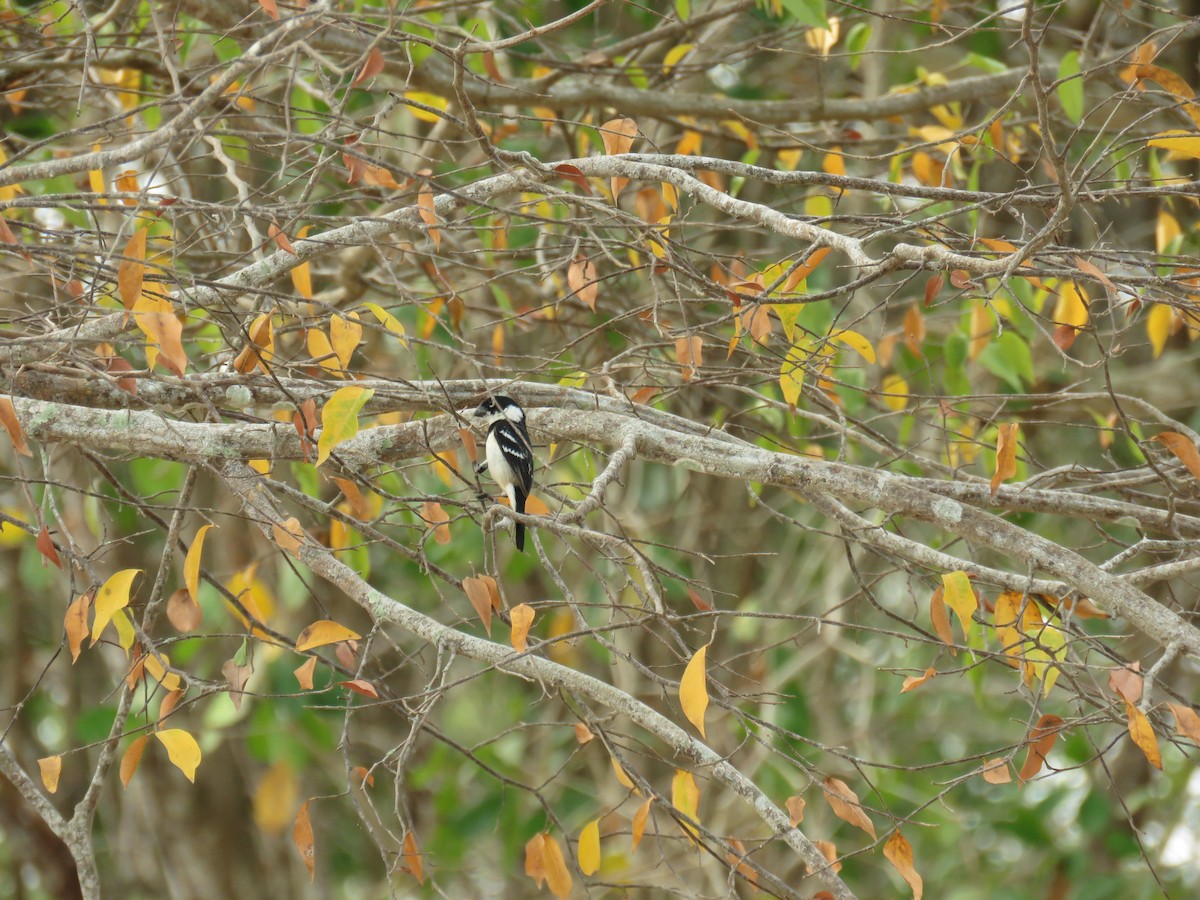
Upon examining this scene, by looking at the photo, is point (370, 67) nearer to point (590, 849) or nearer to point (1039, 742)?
point (590, 849)

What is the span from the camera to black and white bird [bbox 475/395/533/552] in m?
3.62

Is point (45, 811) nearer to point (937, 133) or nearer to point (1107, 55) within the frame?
point (937, 133)

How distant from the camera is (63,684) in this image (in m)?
8.00

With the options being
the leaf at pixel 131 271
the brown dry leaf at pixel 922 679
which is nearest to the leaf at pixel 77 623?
the leaf at pixel 131 271

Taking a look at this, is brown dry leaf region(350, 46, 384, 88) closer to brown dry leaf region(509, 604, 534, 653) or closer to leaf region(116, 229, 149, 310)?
leaf region(116, 229, 149, 310)

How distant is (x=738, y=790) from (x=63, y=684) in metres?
6.76

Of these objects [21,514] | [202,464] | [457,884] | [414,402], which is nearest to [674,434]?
[414,402]

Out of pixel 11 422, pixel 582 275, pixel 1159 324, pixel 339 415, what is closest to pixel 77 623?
pixel 11 422

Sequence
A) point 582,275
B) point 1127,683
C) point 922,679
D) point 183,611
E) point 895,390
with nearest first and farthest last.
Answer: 1. point 1127,683
2. point 922,679
3. point 183,611
4. point 582,275
5. point 895,390

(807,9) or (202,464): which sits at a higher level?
(807,9)

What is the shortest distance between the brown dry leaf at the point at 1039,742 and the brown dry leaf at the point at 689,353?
1107 millimetres

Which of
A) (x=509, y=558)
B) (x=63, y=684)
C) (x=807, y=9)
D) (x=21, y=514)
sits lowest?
(x=63, y=684)

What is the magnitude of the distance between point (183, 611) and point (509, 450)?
1.54 meters

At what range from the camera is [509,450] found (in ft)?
13.9
